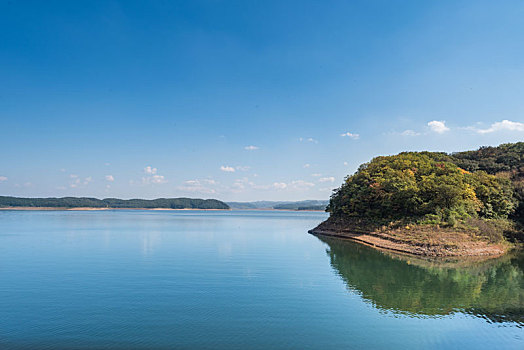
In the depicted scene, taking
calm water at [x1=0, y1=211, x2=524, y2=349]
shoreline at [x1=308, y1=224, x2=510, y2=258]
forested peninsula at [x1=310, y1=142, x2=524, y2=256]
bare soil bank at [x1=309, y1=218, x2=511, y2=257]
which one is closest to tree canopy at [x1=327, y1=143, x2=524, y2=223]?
forested peninsula at [x1=310, y1=142, x2=524, y2=256]

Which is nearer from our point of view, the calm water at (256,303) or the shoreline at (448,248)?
the calm water at (256,303)

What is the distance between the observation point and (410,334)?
43.1 feet

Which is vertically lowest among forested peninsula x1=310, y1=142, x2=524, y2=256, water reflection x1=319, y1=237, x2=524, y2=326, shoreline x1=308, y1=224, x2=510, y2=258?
water reflection x1=319, y1=237, x2=524, y2=326

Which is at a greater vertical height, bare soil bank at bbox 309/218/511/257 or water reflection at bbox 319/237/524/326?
bare soil bank at bbox 309/218/511/257

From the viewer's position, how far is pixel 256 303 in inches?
668

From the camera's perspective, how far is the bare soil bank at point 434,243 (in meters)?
33.8

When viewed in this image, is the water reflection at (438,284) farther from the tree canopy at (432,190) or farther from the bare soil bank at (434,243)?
the tree canopy at (432,190)

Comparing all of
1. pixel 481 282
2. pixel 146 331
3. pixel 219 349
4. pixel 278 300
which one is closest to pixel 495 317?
pixel 481 282

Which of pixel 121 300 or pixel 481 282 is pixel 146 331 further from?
pixel 481 282

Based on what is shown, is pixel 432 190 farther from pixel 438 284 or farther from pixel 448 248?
A: pixel 438 284

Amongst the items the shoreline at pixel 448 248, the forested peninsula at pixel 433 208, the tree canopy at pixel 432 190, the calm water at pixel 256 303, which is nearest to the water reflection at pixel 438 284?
the calm water at pixel 256 303

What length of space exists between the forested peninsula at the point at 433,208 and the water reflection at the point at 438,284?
3.41 meters

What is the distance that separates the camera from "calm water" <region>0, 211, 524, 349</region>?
40.9 ft

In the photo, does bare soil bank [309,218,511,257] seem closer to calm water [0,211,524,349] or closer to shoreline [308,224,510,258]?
shoreline [308,224,510,258]
